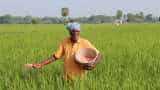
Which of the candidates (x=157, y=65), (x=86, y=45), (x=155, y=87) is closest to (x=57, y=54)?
(x=86, y=45)

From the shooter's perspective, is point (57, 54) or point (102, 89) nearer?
point (102, 89)

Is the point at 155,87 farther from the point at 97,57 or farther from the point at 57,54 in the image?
the point at 57,54

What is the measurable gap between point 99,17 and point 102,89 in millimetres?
97082

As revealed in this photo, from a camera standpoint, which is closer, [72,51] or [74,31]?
[74,31]

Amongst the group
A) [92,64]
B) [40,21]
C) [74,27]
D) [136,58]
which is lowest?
[40,21]

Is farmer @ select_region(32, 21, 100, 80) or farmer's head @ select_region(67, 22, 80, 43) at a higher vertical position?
farmer's head @ select_region(67, 22, 80, 43)

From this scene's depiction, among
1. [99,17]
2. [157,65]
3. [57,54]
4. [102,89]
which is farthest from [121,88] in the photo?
[99,17]

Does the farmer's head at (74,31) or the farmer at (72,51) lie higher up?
the farmer's head at (74,31)

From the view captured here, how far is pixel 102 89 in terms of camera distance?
4930mm

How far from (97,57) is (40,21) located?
97156 millimetres

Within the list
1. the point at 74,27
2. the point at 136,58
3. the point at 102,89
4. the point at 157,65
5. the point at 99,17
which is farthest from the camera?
the point at 99,17

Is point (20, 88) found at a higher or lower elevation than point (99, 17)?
higher

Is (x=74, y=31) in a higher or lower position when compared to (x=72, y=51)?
higher

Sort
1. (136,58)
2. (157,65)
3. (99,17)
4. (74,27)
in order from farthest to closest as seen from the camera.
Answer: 1. (99,17)
2. (136,58)
3. (157,65)
4. (74,27)
